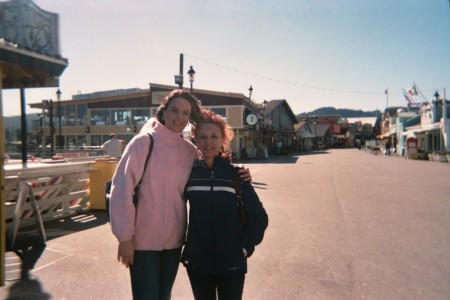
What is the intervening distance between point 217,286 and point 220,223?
44cm

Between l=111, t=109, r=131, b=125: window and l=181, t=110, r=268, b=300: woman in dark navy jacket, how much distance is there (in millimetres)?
34398

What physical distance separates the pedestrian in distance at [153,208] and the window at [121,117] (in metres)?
34.2

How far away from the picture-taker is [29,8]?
493 centimetres

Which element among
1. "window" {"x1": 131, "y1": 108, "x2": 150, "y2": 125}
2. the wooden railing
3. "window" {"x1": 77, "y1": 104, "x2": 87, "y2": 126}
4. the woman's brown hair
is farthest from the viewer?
"window" {"x1": 77, "y1": 104, "x2": 87, "y2": 126}

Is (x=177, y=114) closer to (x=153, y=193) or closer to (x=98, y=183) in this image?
(x=153, y=193)

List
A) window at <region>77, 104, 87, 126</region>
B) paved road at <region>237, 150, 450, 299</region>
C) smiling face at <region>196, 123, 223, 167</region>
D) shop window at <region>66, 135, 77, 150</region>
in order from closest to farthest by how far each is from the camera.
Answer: smiling face at <region>196, 123, 223, 167</region>
paved road at <region>237, 150, 450, 299</region>
window at <region>77, 104, 87, 126</region>
shop window at <region>66, 135, 77, 150</region>

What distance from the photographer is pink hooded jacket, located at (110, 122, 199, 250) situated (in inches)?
90.4

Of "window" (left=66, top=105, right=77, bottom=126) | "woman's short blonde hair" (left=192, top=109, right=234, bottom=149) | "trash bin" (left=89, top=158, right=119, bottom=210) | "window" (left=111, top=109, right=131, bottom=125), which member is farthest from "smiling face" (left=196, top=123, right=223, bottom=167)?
"window" (left=66, top=105, right=77, bottom=126)

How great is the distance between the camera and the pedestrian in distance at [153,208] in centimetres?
230

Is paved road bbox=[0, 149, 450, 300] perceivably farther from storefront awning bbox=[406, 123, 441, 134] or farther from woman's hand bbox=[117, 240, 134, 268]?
storefront awning bbox=[406, 123, 441, 134]

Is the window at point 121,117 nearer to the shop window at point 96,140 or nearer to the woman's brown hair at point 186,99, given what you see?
the shop window at point 96,140

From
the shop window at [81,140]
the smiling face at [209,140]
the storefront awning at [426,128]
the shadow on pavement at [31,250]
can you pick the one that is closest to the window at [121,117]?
the shop window at [81,140]

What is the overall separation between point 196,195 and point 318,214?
607 cm

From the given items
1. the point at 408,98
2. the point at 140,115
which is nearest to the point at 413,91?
the point at 408,98
